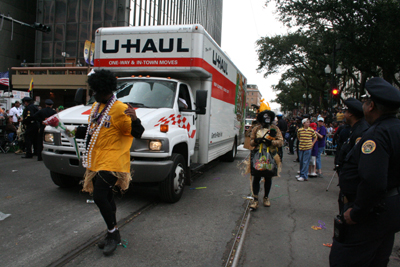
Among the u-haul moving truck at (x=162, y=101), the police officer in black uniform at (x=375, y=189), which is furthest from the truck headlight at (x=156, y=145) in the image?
the police officer in black uniform at (x=375, y=189)

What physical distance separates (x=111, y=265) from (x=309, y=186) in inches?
226

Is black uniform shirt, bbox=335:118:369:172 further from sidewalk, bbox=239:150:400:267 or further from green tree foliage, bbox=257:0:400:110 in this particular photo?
green tree foliage, bbox=257:0:400:110

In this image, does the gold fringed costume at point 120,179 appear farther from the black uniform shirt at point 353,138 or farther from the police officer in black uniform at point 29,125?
the police officer in black uniform at point 29,125

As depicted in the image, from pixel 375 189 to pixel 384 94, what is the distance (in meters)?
0.63

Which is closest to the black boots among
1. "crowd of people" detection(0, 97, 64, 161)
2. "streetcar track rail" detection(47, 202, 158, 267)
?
"streetcar track rail" detection(47, 202, 158, 267)

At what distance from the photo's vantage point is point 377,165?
188 centimetres

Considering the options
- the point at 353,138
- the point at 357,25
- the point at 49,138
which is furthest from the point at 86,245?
the point at 357,25

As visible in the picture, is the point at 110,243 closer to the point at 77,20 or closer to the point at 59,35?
the point at 77,20

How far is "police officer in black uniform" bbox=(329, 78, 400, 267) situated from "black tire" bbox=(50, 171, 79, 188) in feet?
16.6

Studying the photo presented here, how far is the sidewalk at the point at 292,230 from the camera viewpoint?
3510 millimetres

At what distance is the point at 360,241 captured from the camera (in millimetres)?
2076

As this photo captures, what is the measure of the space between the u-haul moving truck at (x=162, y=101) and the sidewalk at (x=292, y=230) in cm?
166

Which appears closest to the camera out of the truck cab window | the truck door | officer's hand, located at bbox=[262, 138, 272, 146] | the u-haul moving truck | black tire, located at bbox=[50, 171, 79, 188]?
the u-haul moving truck

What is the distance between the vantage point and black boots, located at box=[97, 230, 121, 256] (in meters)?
3.28
